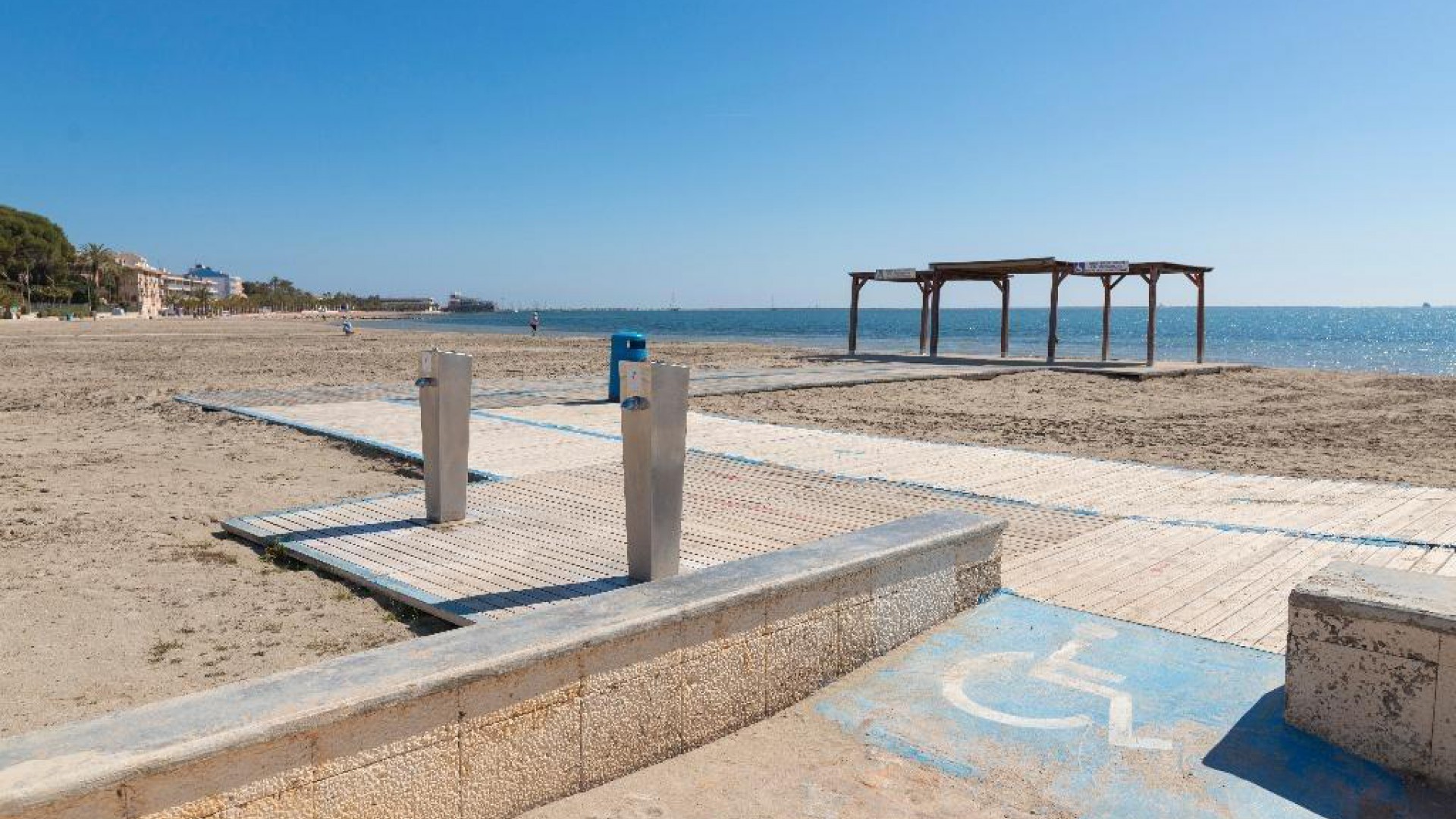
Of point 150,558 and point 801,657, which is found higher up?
point 801,657

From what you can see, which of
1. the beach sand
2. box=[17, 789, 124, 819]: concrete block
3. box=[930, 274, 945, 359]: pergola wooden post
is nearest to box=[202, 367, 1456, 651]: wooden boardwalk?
the beach sand

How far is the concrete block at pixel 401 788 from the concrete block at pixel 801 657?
1.26m

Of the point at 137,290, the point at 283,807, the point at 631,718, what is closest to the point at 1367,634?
the point at 631,718

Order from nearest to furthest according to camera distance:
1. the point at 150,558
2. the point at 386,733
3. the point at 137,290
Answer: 1. the point at 386,733
2. the point at 150,558
3. the point at 137,290

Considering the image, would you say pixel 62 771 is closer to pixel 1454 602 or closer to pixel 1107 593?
pixel 1454 602

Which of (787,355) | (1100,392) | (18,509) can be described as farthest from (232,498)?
(787,355)

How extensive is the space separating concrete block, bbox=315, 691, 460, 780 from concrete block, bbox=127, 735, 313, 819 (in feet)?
0.15

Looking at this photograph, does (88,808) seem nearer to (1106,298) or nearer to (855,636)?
(855,636)

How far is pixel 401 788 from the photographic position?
8.32ft

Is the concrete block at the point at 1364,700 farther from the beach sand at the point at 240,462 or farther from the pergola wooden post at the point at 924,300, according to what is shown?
the pergola wooden post at the point at 924,300

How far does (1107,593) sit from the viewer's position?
4977 mm

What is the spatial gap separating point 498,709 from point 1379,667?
2.77 metres

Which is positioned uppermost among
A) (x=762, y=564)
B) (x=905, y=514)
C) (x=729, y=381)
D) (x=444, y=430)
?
(x=444, y=430)

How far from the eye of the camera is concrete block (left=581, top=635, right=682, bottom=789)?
2990mm
